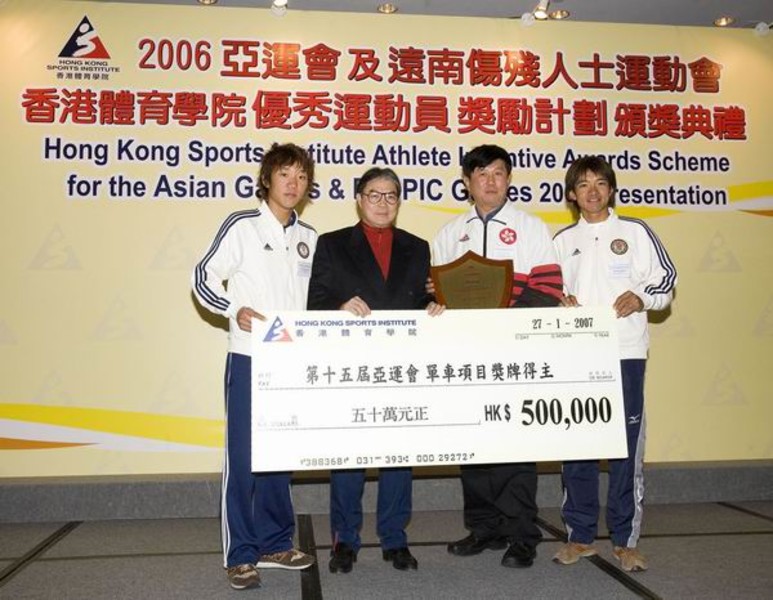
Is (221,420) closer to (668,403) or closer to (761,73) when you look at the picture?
(668,403)

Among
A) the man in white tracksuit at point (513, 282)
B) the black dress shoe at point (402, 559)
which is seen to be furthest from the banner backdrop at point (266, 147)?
the black dress shoe at point (402, 559)

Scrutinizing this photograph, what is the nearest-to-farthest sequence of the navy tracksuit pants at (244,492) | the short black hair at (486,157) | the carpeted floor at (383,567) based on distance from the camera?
the carpeted floor at (383,567) → the navy tracksuit pants at (244,492) → the short black hair at (486,157)

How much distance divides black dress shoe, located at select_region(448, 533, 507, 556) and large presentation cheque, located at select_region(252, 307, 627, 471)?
23.0 inches

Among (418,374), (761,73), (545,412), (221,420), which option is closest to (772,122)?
(761,73)

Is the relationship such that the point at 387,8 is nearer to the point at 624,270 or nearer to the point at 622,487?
the point at 624,270

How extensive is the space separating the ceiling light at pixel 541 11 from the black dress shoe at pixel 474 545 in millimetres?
3137

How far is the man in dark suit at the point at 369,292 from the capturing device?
277 cm

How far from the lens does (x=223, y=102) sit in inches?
164

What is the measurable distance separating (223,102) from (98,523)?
100 inches

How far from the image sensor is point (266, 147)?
4207 millimetres

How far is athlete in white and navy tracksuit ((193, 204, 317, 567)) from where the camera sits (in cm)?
265

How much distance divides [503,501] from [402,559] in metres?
0.50

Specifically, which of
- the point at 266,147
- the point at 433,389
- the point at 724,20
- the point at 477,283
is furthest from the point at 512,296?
the point at 724,20

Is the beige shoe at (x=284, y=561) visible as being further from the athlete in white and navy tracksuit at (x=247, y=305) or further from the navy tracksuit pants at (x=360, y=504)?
the navy tracksuit pants at (x=360, y=504)
